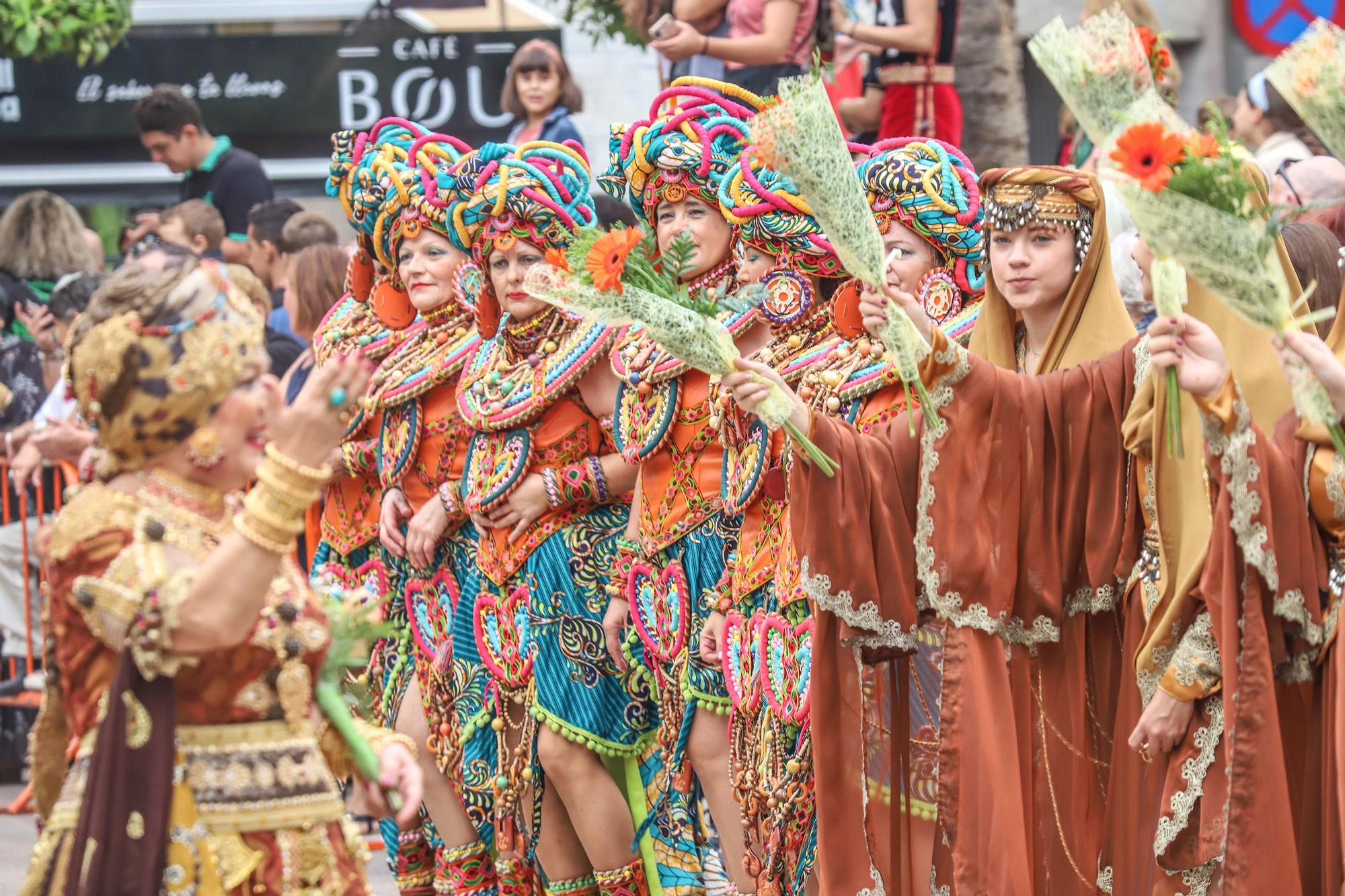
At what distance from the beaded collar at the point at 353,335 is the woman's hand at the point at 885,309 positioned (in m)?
2.78

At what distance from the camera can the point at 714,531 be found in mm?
5922

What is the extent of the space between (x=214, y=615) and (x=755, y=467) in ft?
7.73

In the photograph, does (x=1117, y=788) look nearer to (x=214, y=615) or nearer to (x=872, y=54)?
(x=214, y=615)

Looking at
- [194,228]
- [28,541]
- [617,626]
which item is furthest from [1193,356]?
[28,541]

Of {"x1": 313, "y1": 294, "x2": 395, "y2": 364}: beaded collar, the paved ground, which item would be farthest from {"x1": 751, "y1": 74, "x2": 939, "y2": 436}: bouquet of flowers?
the paved ground

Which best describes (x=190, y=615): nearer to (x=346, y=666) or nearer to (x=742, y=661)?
(x=346, y=666)

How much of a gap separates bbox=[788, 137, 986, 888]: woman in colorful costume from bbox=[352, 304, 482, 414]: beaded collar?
1730mm

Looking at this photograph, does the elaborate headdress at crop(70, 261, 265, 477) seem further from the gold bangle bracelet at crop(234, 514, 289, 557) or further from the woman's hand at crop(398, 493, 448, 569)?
the woman's hand at crop(398, 493, 448, 569)

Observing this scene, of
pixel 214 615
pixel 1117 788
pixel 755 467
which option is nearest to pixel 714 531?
pixel 755 467

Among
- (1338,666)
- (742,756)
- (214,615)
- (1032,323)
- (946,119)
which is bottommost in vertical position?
(742,756)

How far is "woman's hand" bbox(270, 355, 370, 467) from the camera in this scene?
3.51 metres

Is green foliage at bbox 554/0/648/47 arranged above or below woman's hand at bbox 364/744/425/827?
above

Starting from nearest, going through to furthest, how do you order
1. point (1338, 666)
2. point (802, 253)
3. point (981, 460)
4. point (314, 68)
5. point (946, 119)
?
point (1338, 666) < point (981, 460) < point (802, 253) < point (946, 119) < point (314, 68)

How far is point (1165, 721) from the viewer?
464 cm
